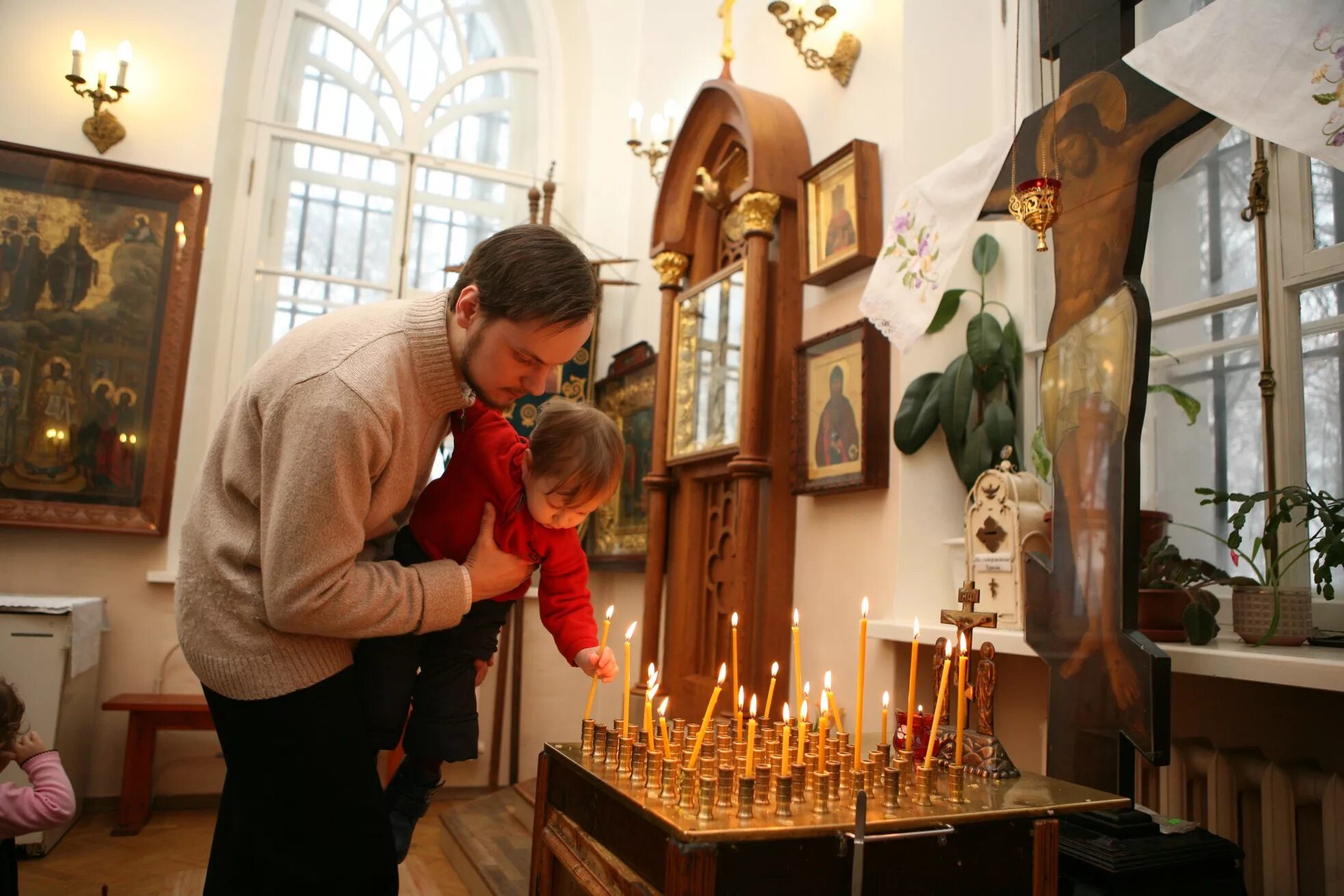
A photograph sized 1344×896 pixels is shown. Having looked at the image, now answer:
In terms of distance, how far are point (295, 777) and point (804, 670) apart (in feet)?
8.08

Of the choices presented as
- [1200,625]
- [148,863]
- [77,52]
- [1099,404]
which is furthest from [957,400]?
[77,52]

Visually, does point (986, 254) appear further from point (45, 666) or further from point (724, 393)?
point (45, 666)

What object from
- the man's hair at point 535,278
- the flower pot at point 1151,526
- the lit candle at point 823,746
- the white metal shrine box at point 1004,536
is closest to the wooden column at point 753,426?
the white metal shrine box at point 1004,536

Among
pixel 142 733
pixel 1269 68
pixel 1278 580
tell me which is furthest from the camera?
pixel 142 733

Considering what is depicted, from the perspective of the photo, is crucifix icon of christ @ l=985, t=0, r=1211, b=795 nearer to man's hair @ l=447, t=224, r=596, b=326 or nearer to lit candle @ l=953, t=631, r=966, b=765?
lit candle @ l=953, t=631, r=966, b=765

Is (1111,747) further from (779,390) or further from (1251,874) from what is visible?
(779,390)

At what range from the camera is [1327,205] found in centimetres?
245

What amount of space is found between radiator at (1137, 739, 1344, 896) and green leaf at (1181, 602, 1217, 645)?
301 mm

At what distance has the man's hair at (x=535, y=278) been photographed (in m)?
1.41

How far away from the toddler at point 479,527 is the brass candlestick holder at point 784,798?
1.38ft

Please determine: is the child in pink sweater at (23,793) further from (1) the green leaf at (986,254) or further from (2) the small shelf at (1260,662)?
(1) the green leaf at (986,254)

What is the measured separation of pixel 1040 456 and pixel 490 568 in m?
1.88

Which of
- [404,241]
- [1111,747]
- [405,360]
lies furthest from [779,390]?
[404,241]

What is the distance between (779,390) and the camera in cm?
383
